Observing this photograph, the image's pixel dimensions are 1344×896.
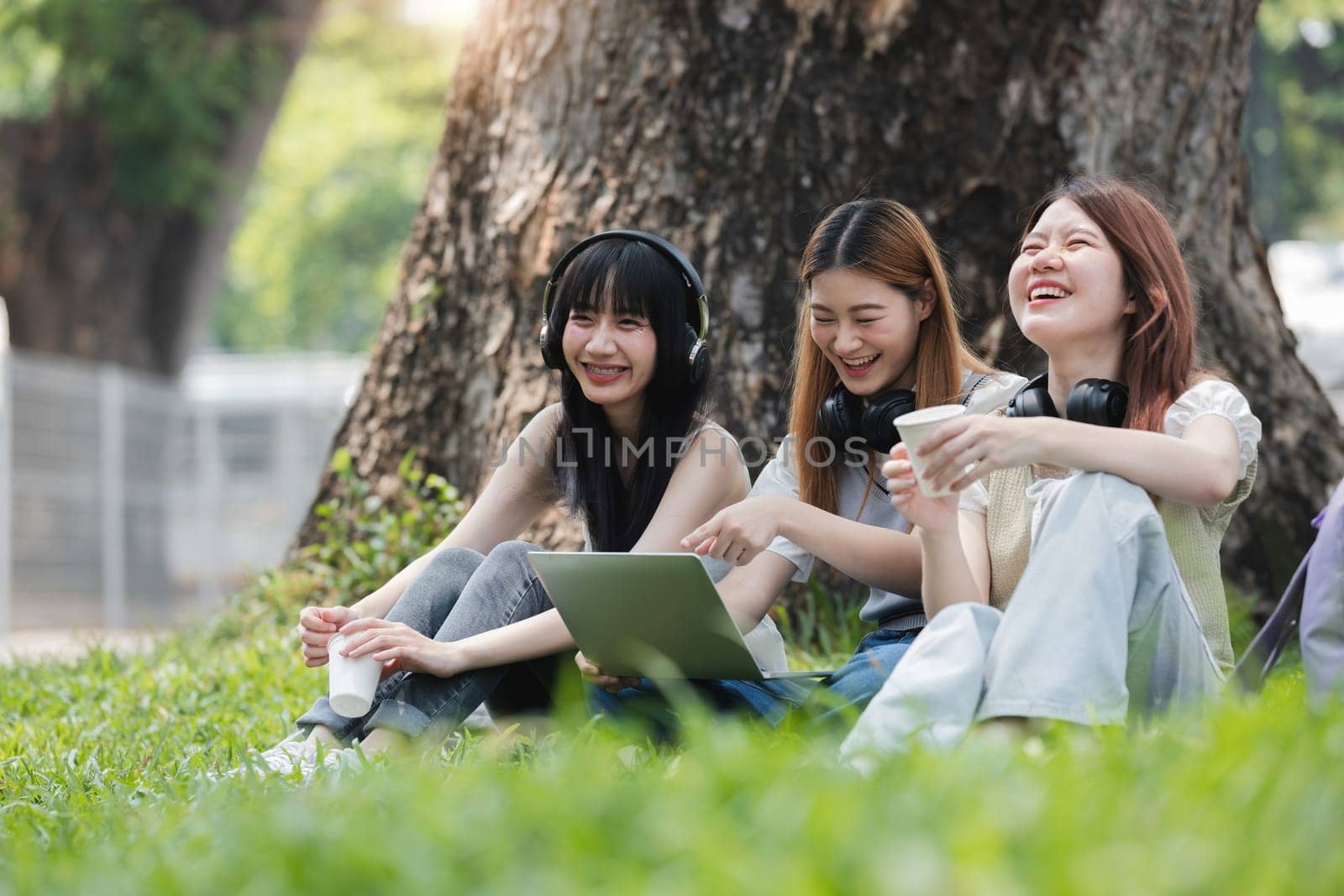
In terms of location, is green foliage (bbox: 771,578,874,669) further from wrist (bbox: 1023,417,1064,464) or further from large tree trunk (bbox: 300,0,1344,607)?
wrist (bbox: 1023,417,1064,464)

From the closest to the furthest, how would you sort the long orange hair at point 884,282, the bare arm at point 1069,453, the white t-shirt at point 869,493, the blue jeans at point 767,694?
1. the bare arm at point 1069,453
2. the blue jeans at point 767,694
3. the white t-shirt at point 869,493
4. the long orange hair at point 884,282

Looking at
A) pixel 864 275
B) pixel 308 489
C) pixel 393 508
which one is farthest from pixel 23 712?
pixel 308 489

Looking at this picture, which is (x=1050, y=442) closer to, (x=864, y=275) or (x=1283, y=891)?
(x=864, y=275)

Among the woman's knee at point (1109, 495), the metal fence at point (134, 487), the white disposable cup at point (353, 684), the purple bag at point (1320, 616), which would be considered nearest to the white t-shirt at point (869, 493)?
the woman's knee at point (1109, 495)

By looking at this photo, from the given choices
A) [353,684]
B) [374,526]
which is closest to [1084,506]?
[353,684]

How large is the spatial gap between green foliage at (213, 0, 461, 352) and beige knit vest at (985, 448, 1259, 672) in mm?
21009

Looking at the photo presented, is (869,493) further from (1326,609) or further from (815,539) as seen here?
(1326,609)

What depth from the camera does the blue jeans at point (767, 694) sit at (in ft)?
9.77

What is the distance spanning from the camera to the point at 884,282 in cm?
334

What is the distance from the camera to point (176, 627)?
6.93m

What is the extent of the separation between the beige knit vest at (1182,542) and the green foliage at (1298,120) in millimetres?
19217

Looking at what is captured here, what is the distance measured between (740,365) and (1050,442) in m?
2.45

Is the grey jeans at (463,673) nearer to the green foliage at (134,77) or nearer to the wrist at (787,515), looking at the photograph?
the wrist at (787,515)

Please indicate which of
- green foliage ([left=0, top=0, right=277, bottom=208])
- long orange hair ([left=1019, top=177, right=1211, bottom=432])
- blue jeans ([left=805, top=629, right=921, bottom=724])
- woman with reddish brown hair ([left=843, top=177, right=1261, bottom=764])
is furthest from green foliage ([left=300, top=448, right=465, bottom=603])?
green foliage ([left=0, top=0, right=277, bottom=208])
